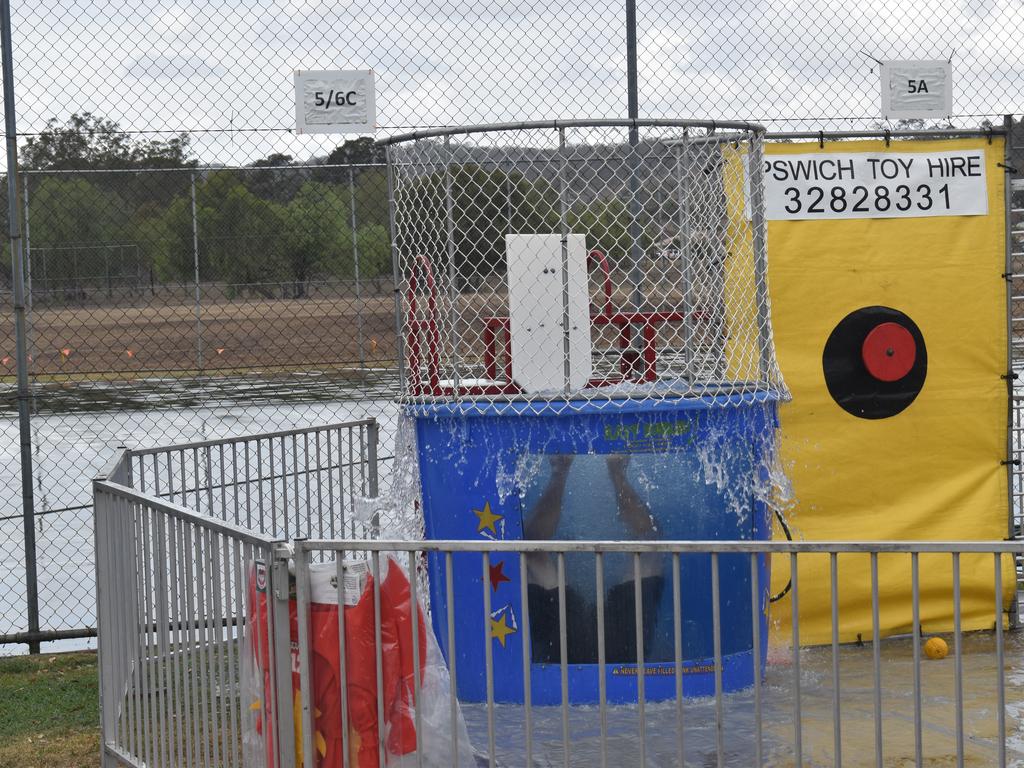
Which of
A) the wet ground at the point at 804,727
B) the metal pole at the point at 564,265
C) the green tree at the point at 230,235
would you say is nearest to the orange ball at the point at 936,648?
the wet ground at the point at 804,727

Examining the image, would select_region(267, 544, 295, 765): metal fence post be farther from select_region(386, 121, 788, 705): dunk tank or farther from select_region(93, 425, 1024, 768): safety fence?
select_region(386, 121, 788, 705): dunk tank

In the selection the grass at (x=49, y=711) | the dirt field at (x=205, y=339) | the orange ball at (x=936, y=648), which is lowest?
the grass at (x=49, y=711)

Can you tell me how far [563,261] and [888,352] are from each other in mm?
2380

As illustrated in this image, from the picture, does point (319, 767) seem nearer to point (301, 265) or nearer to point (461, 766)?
point (461, 766)

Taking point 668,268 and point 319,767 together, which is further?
point 668,268

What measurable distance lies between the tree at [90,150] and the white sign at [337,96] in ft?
7.91

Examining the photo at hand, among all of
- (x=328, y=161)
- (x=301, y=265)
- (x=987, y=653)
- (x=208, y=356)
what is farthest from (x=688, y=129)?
(x=208, y=356)

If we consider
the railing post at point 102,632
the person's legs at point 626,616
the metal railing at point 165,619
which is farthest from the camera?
the person's legs at point 626,616

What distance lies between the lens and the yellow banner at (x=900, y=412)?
7098 mm

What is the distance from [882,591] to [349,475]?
2.79m

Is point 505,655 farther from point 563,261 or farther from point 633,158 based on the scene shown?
point 633,158

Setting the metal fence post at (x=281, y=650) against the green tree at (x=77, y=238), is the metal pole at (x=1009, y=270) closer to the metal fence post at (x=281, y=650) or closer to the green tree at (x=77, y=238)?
the metal fence post at (x=281, y=650)

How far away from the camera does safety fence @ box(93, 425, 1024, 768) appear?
12.2 ft

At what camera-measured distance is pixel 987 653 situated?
6859mm
